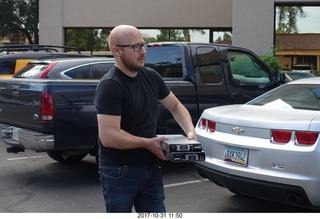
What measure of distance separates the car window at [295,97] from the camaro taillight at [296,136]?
73 cm

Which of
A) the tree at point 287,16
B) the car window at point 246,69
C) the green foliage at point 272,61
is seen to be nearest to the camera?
the car window at point 246,69

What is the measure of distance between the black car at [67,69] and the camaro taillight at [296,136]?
3428 millimetres

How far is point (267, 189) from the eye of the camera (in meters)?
4.48

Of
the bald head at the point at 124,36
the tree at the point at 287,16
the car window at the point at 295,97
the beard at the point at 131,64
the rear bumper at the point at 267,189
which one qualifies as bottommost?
the rear bumper at the point at 267,189

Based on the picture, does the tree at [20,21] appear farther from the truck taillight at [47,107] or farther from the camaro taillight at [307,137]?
the camaro taillight at [307,137]

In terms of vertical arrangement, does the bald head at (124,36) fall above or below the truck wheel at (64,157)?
above

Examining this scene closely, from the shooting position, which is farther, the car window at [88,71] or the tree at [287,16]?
the tree at [287,16]

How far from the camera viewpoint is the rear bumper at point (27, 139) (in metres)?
5.92

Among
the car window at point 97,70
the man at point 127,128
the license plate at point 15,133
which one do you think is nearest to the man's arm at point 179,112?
the man at point 127,128

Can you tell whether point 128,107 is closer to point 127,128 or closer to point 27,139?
point 127,128

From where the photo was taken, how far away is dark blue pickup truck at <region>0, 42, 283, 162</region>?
5984 mm

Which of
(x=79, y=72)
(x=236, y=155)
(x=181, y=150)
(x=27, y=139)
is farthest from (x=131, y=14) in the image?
(x=181, y=150)

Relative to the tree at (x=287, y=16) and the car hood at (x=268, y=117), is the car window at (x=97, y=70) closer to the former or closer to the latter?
the car hood at (x=268, y=117)

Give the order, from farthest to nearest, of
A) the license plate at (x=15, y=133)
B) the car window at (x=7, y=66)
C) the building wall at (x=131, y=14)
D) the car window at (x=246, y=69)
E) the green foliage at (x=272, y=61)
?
the building wall at (x=131, y=14), the green foliage at (x=272, y=61), the car window at (x=7, y=66), the car window at (x=246, y=69), the license plate at (x=15, y=133)
